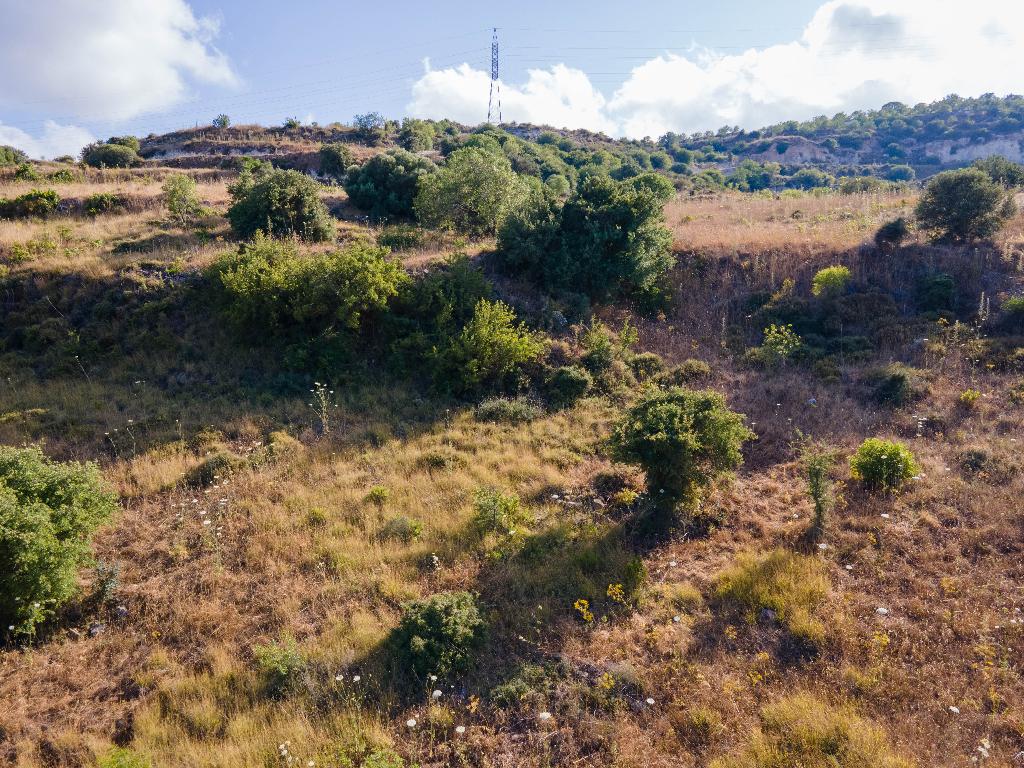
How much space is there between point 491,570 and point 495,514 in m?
0.95

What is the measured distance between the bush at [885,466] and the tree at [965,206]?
41.4ft

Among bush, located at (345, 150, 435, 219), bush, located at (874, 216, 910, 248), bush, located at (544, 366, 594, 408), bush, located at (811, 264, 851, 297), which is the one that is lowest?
bush, located at (544, 366, 594, 408)

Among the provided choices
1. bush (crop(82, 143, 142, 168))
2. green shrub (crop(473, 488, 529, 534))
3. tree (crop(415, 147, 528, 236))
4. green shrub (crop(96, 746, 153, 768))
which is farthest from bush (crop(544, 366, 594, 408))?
bush (crop(82, 143, 142, 168))

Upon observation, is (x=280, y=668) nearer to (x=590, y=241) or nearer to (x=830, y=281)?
(x=590, y=241)

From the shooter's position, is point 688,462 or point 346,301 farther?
point 346,301

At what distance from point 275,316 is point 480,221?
8.34 m

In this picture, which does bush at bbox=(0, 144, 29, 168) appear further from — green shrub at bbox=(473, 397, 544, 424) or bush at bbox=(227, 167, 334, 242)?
green shrub at bbox=(473, 397, 544, 424)

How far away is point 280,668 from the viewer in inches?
222

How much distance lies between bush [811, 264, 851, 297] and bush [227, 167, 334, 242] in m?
15.4

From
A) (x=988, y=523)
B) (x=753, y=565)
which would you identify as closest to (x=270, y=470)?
(x=753, y=565)

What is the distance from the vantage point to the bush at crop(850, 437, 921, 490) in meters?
8.73

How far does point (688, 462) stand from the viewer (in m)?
7.82

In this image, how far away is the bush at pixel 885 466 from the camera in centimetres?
873

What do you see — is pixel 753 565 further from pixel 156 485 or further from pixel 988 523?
pixel 156 485
